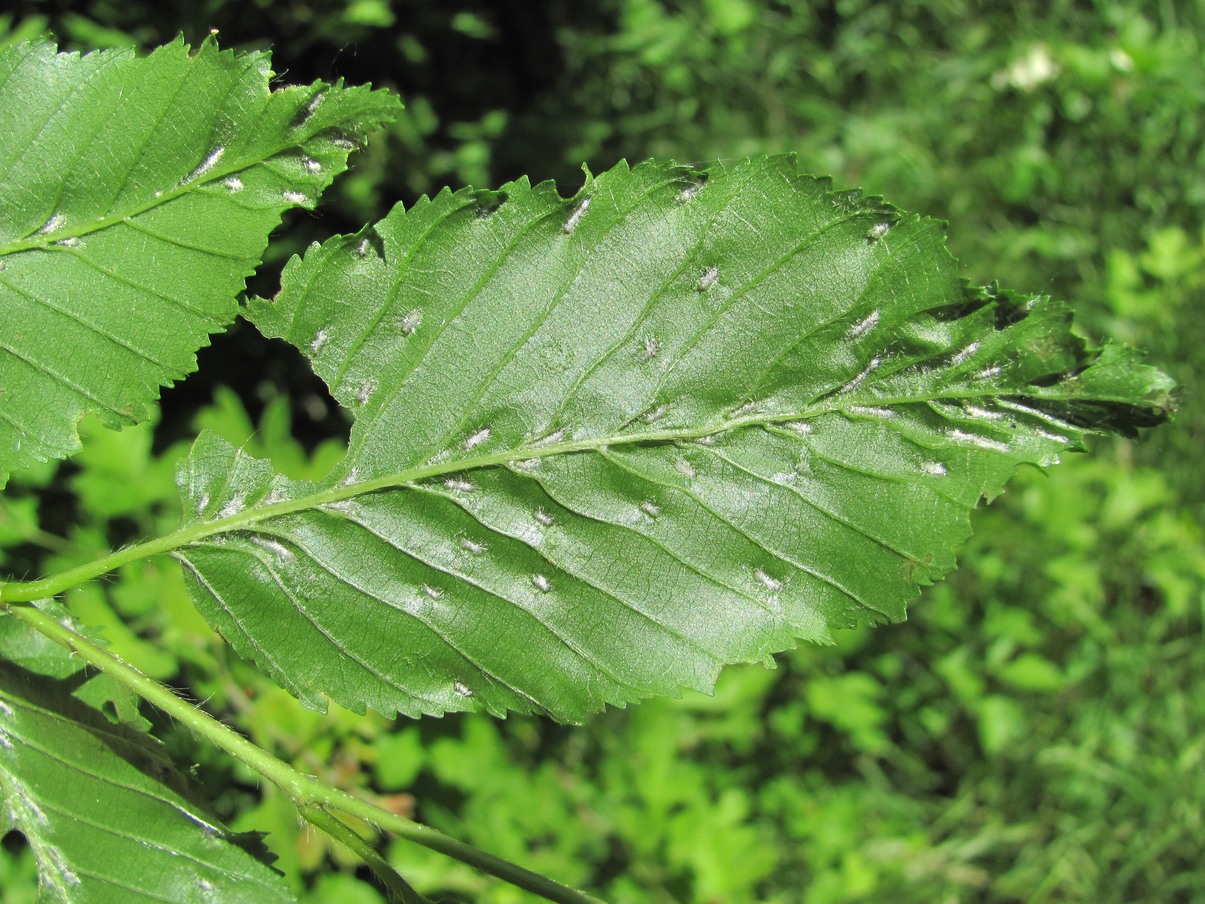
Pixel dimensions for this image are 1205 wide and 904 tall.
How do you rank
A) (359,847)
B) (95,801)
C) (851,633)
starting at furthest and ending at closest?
(851,633) < (95,801) < (359,847)

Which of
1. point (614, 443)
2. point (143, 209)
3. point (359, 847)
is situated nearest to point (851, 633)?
point (614, 443)

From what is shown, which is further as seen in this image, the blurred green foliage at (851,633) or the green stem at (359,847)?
the blurred green foliage at (851,633)

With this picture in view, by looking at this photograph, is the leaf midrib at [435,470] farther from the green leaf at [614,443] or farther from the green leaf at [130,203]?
the green leaf at [130,203]

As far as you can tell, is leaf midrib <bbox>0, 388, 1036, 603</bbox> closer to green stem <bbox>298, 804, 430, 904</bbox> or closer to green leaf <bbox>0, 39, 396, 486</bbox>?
green leaf <bbox>0, 39, 396, 486</bbox>

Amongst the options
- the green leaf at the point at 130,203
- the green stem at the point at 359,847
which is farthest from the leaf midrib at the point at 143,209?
the green stem at the point at 359,847

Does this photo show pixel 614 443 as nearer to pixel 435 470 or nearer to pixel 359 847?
pixel 435 470

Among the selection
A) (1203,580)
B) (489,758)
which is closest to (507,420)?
(489,758)

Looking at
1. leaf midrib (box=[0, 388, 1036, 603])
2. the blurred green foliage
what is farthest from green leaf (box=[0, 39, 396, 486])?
the blurred green foliage

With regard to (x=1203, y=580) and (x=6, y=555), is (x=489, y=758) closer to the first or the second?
(x=6, y=555)
